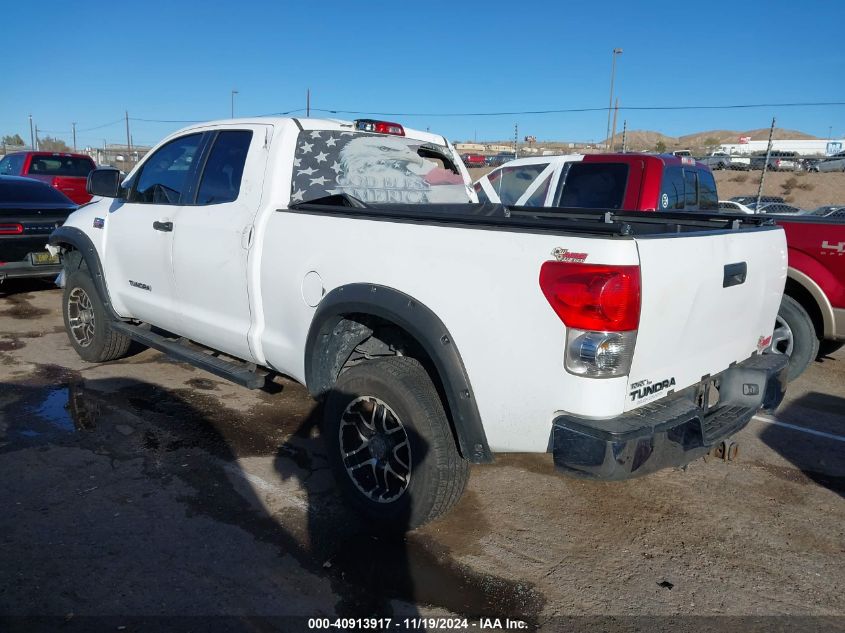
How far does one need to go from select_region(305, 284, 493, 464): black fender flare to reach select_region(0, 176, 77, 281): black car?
20.1ft

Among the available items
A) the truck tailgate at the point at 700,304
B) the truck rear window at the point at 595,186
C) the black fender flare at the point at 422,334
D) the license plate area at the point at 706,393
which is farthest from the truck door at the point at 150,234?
the truck rear window at the point at 595,186

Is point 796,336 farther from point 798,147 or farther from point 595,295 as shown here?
point 798,147

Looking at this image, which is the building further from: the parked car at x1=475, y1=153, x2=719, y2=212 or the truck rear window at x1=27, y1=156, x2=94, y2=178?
the parked car at x1=475, y1=153, x2=719, y2=212

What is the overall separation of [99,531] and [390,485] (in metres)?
1.47

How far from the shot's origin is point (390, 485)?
10.8 feet

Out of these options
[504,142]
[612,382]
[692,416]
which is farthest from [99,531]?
[504,142]

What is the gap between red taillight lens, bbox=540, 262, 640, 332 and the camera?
7.93 feet

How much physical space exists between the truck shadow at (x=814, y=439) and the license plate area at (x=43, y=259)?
786cm

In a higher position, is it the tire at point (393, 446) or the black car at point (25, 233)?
the black car at point (25, 233)

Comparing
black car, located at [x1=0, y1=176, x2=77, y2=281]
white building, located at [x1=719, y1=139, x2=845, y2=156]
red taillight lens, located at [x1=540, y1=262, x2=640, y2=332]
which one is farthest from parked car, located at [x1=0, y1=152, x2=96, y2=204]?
white building, located at [x1=719, y1=139, x2=845, y2=156]

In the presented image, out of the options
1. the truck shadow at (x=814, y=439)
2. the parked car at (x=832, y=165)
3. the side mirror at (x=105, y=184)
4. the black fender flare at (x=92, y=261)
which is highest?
the parked car at (x=832, y=165)

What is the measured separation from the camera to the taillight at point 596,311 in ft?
7.94

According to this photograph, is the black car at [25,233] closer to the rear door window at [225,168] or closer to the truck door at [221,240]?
the truck door at [221,240]

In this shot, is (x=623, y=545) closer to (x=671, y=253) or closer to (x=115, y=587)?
(x=671, y=253)
